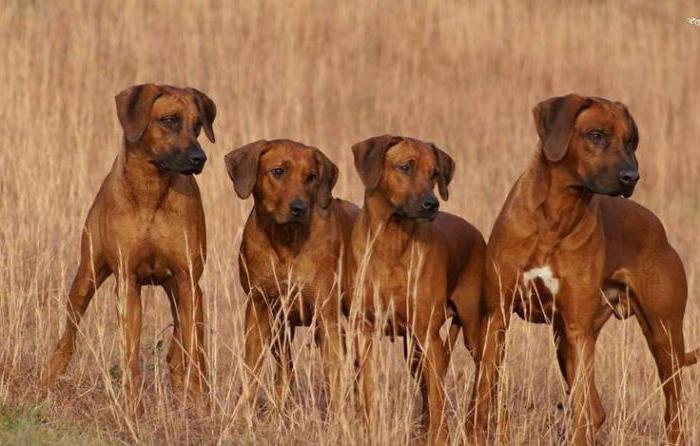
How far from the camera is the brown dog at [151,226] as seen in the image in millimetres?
8570

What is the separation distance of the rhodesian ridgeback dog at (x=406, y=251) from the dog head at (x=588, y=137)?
693 millimetres

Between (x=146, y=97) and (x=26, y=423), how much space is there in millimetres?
1987

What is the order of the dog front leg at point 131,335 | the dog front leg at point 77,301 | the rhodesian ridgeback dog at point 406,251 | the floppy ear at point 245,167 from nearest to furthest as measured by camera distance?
the dog front leg at point 131,335 < the rhodesian ridgeback dog at point 406,251 < the floppy ear at point 245,167 < the dog front leg at point 77,301

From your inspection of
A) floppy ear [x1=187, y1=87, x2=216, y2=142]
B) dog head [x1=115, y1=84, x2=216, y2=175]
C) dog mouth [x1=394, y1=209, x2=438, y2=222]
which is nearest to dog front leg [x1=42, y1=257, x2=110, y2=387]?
dog head [x1=115, y1=84, x2=216, y2=175]

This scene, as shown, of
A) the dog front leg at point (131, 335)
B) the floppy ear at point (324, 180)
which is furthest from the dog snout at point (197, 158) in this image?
the dog front leg at point (131, 335)

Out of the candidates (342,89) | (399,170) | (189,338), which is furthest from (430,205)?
(342,89)

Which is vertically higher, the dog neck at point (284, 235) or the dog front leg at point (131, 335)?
the dog neck at point (284, 235)

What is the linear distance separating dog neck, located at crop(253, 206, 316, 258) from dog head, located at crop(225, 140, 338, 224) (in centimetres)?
8

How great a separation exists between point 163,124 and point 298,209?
3.15 feet

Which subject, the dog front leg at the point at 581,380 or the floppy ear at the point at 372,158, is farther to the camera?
the floppy ear at the point at 372,158

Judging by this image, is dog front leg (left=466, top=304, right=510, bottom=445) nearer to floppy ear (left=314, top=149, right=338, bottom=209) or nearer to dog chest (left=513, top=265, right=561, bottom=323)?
dog chest (left=513, top=265, right=561, bottom=323)

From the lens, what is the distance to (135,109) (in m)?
8.55

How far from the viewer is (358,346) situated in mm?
8328

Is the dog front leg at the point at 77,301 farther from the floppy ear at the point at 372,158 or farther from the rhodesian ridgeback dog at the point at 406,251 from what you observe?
the floppy ear at the point at 372,158
